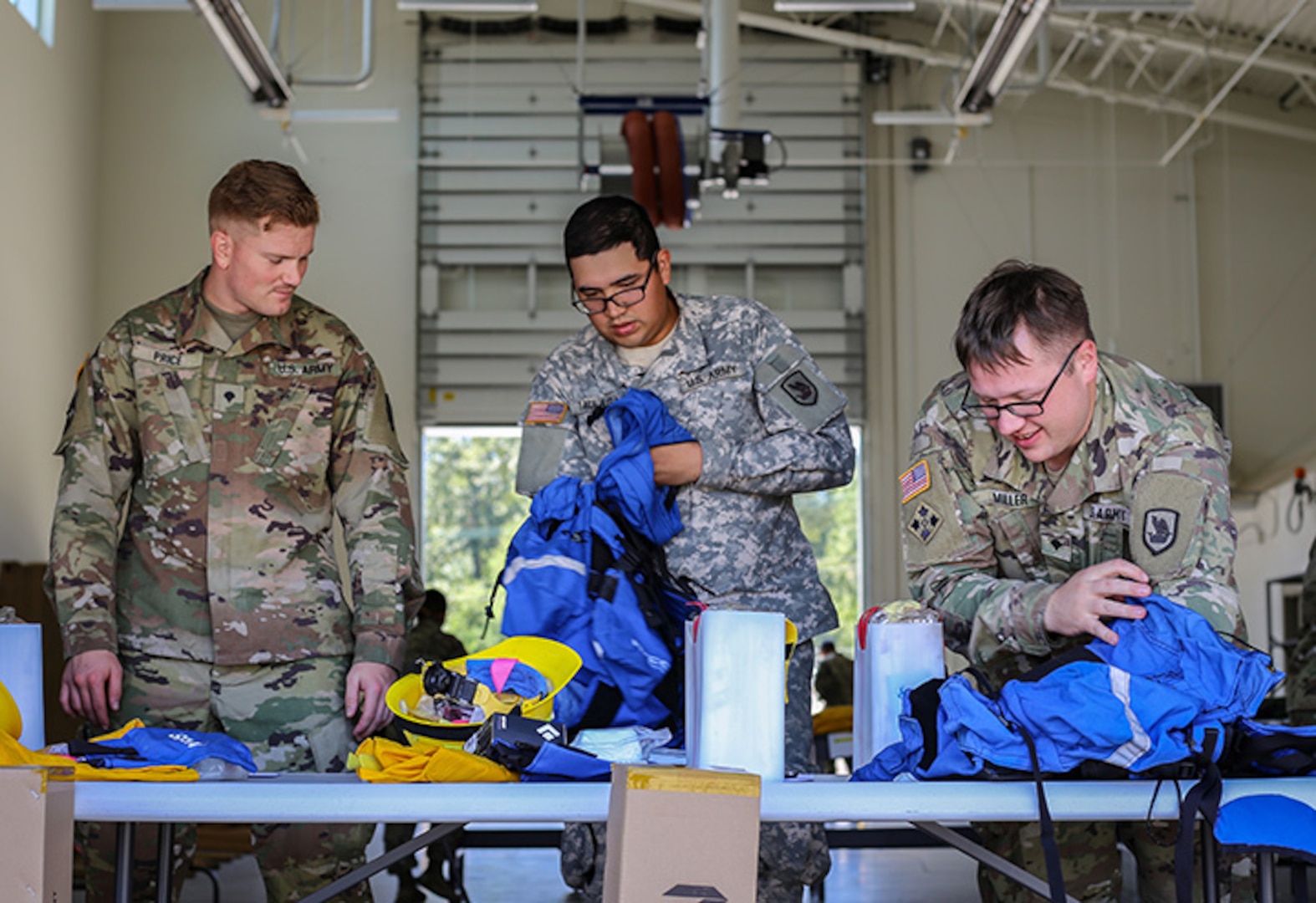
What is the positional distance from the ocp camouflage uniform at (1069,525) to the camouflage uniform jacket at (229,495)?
99 cm

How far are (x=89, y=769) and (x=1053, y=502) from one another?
1.47 metres

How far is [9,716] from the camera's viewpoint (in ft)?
6.82

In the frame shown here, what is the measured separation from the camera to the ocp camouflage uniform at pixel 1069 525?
7.31 ft

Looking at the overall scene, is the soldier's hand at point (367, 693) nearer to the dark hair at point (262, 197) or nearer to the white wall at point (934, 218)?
the dark hair at point (262, 197)

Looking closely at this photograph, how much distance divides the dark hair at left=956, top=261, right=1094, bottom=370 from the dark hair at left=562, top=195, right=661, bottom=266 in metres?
0.79

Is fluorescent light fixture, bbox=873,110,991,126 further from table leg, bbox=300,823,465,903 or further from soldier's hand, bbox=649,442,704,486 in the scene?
table leg, bbox=300,823,465,903

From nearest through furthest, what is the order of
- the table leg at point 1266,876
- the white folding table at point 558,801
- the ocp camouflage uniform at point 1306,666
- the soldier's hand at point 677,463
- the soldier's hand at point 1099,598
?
the white folding table at point 558,801 < the table leg at point 1266,876 < the soldier's hand at point 1099,598 < the soldier's hand at point 677,463 < the ocp camouflage uniform at point 1306,666

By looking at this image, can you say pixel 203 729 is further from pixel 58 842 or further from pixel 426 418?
pixel 426 418

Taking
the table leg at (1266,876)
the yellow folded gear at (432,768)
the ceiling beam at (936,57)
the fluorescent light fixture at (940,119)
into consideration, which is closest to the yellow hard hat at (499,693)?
the yellow folded gear at (432,768)

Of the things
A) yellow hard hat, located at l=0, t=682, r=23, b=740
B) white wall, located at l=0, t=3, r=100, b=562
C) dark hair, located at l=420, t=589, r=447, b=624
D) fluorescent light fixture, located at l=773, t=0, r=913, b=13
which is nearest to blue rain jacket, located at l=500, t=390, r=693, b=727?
yellow hard hat, located at l=0, t=682, r=23, b=740

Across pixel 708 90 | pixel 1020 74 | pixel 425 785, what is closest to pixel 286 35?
pixel 708 90

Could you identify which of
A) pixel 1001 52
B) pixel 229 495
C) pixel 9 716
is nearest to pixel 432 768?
pixel 9 716

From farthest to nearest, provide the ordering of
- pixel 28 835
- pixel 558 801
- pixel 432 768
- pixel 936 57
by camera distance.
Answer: pixel 936 57 < pixel 432 768 < pixel 558 801 < pixel 28 835

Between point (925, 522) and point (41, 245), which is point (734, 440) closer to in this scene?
point (925, 522)
